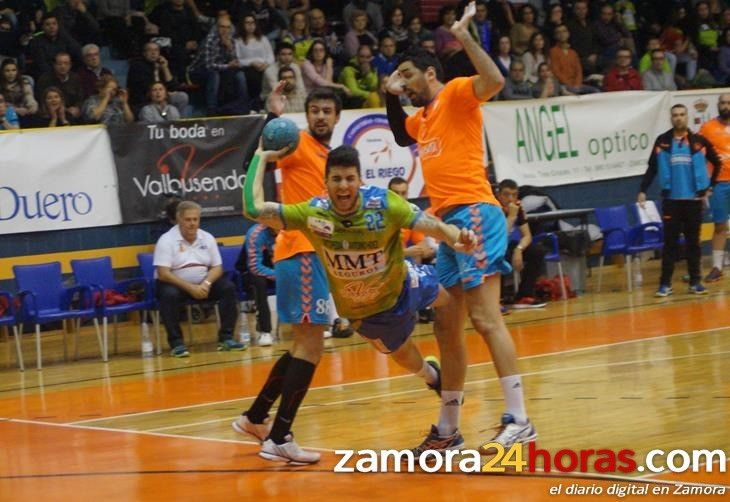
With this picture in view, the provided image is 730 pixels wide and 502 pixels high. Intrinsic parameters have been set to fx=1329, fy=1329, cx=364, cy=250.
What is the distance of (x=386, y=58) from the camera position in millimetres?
18438

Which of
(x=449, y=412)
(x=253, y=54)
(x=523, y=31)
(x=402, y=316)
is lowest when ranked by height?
(x=449, y=412)

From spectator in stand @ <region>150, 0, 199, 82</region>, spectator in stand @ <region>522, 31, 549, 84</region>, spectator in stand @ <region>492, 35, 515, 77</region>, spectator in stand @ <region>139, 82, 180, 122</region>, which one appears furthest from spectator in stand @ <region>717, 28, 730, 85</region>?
spectator in stand @ <region>139, 82, 180, 122</region>

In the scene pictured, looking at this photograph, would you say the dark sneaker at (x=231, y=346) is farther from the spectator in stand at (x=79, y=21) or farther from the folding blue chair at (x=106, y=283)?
the spectator in stand at (x=79, y=21)

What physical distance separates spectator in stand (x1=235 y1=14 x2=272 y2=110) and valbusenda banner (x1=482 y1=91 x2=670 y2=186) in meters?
3.00

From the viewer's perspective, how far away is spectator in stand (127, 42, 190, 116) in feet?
53.8

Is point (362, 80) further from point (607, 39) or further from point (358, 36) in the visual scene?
point (607, 39)

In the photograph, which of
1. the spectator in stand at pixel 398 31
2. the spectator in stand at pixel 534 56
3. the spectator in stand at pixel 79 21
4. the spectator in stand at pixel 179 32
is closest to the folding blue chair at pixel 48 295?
the spectator in stand at pixel 79 21

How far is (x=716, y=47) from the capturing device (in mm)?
22406

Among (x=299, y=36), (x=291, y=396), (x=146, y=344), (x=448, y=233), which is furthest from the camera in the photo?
(x=299, y=36)

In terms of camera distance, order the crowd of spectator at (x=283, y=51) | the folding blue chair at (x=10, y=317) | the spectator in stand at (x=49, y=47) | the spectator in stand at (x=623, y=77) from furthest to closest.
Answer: the spectator in stand at (x=623, y=77) → the spectator in stand at (x=49, y=47) → the crowd of spectator at (x=283, y=51) → the folding blue chair at (x=10, y=317)

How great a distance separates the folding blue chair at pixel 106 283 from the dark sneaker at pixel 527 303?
14.5 ft

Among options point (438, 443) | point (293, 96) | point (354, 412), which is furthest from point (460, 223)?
point (293, 96)

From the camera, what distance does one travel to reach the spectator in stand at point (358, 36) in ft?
61.1

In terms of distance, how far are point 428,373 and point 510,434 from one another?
1024 millimetres
